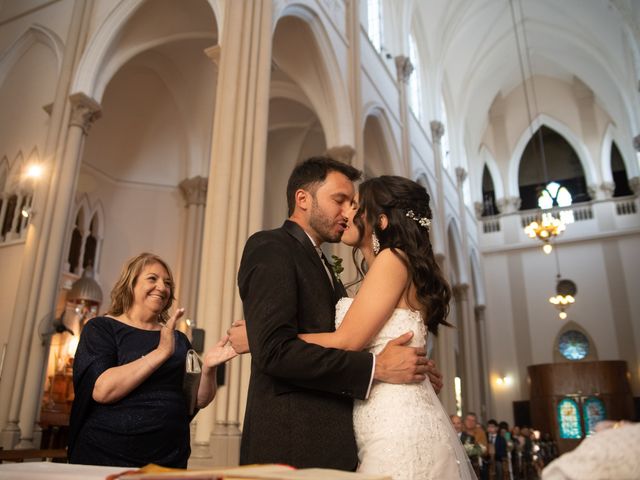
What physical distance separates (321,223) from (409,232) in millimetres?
290

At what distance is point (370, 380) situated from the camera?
5.24ft

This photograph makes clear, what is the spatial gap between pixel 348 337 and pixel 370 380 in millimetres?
135

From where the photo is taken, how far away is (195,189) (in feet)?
44.2

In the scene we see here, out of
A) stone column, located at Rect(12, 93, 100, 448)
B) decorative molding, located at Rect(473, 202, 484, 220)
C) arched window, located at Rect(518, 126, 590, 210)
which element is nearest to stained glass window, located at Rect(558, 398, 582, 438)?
decorative molding, located at Rect(473, 202, 484, 220)

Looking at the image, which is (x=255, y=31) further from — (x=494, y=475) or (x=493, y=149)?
(x=493, y=149)

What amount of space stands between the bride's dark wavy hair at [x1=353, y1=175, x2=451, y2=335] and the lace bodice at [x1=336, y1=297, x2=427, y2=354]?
5cm

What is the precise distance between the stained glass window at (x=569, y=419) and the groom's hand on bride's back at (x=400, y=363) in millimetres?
20301

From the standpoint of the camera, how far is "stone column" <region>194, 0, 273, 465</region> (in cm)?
593

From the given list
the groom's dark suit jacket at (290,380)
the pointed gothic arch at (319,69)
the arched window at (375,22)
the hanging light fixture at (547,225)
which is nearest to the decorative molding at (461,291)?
the hanging light fixture at (547,225)

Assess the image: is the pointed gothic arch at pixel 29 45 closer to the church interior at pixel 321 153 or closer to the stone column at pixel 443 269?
the church interior at pixel 321 153

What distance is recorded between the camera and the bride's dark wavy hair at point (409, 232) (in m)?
1.81

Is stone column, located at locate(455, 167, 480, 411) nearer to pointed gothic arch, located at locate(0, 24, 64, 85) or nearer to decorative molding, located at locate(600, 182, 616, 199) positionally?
decorative molding, located at locate(600, 182, 616, 199)

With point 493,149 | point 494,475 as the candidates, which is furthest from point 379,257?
point 493,149

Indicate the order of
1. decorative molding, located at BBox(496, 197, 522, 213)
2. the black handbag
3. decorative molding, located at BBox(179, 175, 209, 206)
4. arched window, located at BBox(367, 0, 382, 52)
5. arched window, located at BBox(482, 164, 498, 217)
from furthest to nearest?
arched window, located at BBox(482, 164, 498, 217), decorative molding, located at BBox(496, 197, 522, 213), arched window, located at BBox(367, 0, 382, 52), decorative molding, located at BBox(179, 175, 209, 206), the black handbag
